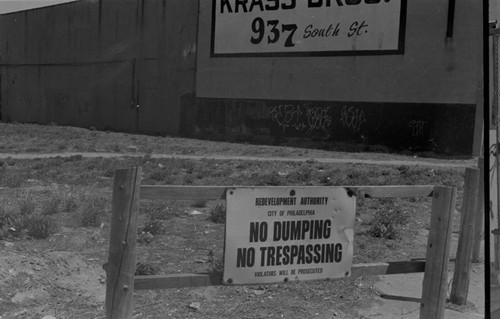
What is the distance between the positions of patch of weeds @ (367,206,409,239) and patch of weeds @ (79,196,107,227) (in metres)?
3.37

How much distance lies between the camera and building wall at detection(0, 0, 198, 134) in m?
27.0

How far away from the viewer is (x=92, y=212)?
24.2 ft

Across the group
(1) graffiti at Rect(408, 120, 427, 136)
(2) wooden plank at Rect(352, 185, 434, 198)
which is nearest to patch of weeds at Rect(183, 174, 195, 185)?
(2) wooden plank at Rect(352, 185, 434, 198)

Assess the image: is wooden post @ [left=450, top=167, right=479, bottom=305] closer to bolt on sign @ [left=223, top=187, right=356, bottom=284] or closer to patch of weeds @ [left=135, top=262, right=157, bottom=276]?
bolt on sign @ [left=223, top=187, right=356, bottom=284]

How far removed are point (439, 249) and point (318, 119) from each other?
18.5 meters

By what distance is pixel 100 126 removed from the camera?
30469mm

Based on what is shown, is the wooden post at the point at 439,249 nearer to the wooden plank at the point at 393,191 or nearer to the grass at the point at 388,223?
the wooden plank at the point at 393,191

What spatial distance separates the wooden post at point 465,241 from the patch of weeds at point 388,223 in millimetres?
1843

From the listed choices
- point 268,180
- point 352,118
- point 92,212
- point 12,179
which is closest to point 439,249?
point 92,212

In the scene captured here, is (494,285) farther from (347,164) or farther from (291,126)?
(291,126)

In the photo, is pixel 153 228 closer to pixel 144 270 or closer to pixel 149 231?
pixel 149 231

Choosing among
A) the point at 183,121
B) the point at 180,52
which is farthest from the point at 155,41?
the point at 183,121

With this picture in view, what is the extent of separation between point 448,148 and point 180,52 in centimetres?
1287

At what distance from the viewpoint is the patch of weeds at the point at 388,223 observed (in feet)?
23.5
